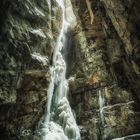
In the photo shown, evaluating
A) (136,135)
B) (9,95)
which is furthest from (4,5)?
(136,135)

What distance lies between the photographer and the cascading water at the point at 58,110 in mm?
16594

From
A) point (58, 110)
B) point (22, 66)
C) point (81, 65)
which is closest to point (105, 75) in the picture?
point (81, 65)

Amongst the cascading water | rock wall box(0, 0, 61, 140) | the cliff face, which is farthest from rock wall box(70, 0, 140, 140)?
rock wall box(0, 0, 61, 140)

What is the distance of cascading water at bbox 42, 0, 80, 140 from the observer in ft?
54.4

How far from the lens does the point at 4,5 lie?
49.7 ft

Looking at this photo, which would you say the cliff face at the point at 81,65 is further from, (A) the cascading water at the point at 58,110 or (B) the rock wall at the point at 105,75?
(A) the cascading water at the point at 58,110

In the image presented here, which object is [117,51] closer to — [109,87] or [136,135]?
[109,87]

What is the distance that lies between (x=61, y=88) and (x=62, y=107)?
1514 mm

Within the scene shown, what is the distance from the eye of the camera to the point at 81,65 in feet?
62.7

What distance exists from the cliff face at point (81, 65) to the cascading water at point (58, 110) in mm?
537

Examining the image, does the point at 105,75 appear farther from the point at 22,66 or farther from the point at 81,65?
the point at 22,66

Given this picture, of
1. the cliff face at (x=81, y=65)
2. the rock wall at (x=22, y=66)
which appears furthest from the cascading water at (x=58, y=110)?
the rock wall at (x=22, y=66)

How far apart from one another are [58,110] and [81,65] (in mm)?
3612

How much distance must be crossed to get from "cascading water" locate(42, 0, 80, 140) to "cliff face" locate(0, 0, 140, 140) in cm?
54
